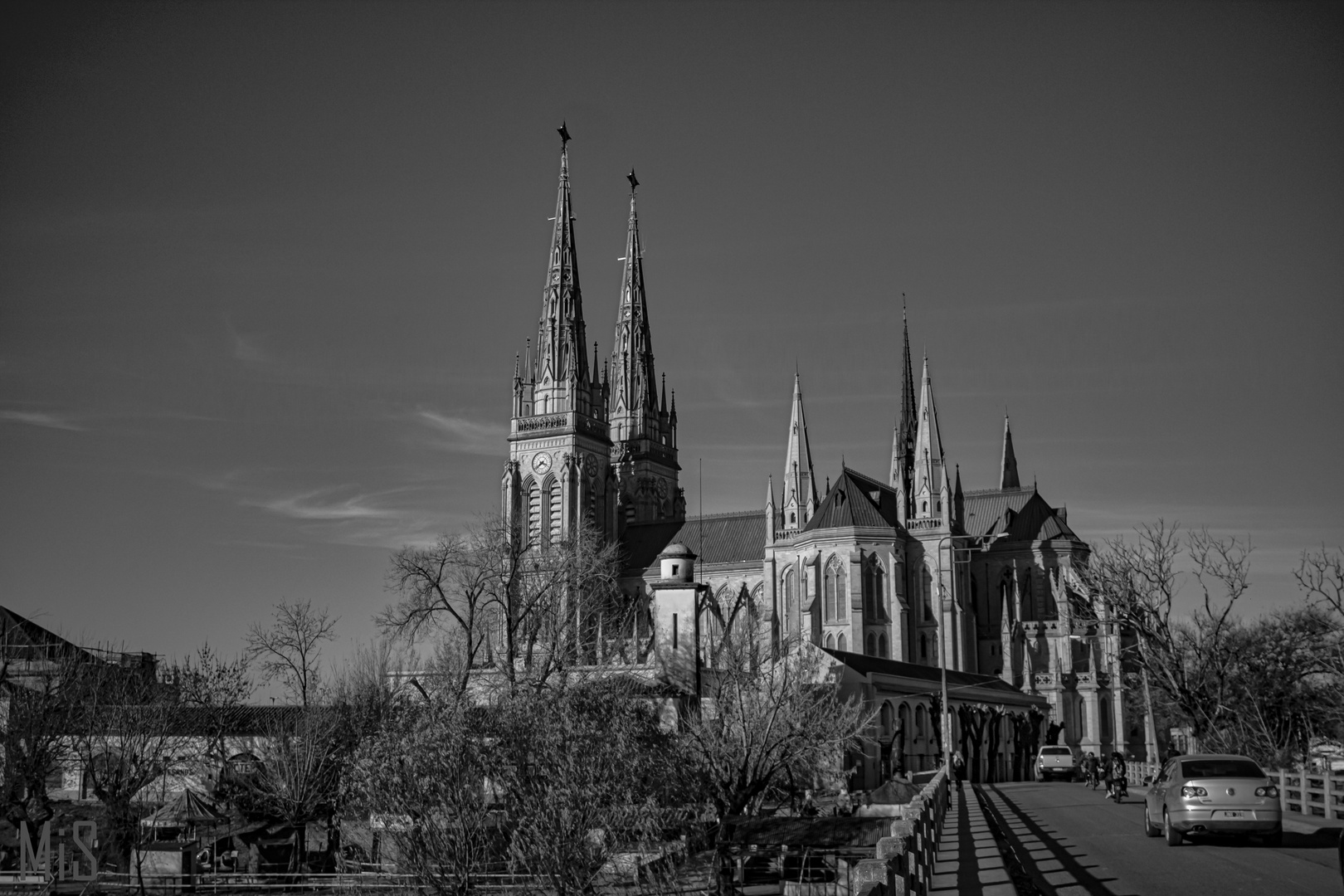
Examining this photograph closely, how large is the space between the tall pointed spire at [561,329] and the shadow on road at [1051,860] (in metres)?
81.2

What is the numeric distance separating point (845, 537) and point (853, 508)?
234 cm

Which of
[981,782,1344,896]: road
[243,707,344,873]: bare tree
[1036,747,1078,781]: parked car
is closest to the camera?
[981,782,1344,896]: road

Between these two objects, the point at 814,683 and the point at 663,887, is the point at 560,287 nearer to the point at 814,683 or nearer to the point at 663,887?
the point at 814,683

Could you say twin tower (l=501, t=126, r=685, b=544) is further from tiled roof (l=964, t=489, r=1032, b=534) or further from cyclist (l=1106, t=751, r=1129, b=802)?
cyclist (l=1106, t=751, r=1129, b=802)

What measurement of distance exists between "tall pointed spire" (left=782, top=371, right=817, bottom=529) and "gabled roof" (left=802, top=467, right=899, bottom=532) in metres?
1.31

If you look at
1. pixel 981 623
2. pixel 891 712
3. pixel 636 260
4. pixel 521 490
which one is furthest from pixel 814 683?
pixel 636 260

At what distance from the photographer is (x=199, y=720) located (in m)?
53.1

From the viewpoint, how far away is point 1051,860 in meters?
20.2

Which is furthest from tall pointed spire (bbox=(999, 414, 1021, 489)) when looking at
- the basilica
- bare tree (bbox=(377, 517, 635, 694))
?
bare tree (bbox=(377, 517, 635, 694))

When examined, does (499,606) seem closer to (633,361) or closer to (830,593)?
(830,593)

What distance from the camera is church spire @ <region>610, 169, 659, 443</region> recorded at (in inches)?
4599

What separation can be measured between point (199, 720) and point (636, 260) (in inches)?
2979

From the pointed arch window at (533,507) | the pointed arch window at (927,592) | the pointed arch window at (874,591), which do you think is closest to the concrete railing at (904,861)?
the pointed arch window at (874,591)

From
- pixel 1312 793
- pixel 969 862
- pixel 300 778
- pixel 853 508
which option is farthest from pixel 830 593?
pixel 969 862
